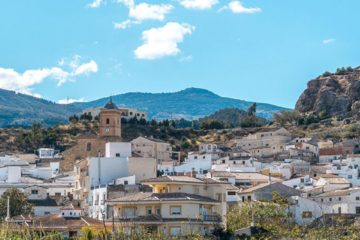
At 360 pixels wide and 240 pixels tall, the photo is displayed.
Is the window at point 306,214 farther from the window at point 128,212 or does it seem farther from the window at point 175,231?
the window at point 175,231

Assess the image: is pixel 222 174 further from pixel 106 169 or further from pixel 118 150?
pixel 106 169

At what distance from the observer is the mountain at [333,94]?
459 feet

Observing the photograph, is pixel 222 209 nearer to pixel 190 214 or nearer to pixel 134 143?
pixel 190 214

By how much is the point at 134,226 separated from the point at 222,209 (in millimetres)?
9351

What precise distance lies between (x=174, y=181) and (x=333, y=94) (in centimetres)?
9395

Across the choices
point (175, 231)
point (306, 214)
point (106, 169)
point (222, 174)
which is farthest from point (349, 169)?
point (175, 231)

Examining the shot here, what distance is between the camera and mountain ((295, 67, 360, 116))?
14000 centimetres

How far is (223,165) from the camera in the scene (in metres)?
94.8

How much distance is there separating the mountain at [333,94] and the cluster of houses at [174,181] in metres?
19.9

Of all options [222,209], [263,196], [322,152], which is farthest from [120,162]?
[322,152]

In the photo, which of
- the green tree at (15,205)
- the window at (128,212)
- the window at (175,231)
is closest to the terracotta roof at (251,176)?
the green tree at (15,205)

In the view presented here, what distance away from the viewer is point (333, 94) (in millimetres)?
143000

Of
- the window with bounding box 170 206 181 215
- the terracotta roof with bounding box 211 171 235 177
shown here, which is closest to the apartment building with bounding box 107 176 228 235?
the window with bounding box 170 206 181 215

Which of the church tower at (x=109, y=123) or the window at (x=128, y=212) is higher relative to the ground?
the church tower at (x=109, y=123)
